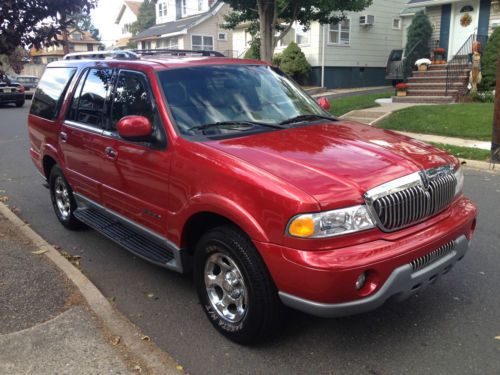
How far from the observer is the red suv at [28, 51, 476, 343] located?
278 cm

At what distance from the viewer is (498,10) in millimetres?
18500

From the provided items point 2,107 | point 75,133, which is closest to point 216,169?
point 75,133

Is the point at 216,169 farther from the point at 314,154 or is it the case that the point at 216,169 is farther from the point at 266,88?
the point at 266,88

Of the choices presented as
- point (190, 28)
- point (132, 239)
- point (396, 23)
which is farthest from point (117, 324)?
point (190, 28)

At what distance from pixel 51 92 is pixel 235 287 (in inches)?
148

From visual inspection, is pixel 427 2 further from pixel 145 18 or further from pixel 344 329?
pixel 145 18

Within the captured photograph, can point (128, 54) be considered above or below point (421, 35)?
below

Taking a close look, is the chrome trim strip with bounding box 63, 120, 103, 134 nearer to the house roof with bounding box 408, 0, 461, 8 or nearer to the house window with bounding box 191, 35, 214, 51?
the house roof with bounding box 408, 0, 461, 8

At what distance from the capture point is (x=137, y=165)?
391cm

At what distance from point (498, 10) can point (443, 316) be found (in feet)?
60.7

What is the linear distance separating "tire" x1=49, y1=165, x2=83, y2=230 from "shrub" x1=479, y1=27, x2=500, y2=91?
15.3m

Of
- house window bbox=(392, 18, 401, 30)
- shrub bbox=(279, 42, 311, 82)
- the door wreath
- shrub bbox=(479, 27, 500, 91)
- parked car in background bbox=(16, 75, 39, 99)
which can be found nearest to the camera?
shrub bbox=(479, 27, 500, 91)

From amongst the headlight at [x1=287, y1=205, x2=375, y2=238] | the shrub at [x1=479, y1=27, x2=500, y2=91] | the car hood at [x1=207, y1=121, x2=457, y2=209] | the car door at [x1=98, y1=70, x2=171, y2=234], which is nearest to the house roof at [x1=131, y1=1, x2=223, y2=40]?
the shrub at [x1=479, y1=27, x2=500, y2=91]

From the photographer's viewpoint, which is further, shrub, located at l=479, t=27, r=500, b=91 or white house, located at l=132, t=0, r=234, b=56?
white house, located at l=132, t=0, r=234, b=56
